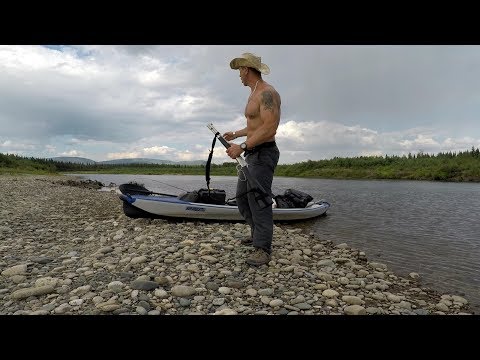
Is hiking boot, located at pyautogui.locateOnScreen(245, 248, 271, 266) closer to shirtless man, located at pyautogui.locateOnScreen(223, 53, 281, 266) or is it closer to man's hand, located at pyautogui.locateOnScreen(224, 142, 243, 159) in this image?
shirtless man, located at pyautogui.locateOnScreen(223, 53, 281, 266)

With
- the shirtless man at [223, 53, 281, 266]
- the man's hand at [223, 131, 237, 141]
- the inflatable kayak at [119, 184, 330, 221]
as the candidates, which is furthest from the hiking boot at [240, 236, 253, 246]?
the inflatable kayak at [119, 184, 330, 221]

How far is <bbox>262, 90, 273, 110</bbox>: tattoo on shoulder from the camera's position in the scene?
5.63 metres

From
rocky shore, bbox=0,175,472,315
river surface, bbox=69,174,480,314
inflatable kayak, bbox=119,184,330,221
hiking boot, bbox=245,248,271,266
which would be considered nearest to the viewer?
rocky shore, bbox=0,175,472,315

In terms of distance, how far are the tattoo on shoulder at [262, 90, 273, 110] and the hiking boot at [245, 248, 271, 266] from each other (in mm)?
2625

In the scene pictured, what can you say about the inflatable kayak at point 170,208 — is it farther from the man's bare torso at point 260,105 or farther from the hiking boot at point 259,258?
the man's bare torso at point 260,105

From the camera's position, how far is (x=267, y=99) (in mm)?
5652

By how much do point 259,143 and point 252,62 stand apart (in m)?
1.43

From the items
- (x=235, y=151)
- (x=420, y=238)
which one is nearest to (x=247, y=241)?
Result: (x=235, y=151)

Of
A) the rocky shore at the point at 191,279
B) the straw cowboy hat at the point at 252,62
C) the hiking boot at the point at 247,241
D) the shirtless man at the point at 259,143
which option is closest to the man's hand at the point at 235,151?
the shirtless man at the point at 259,143
